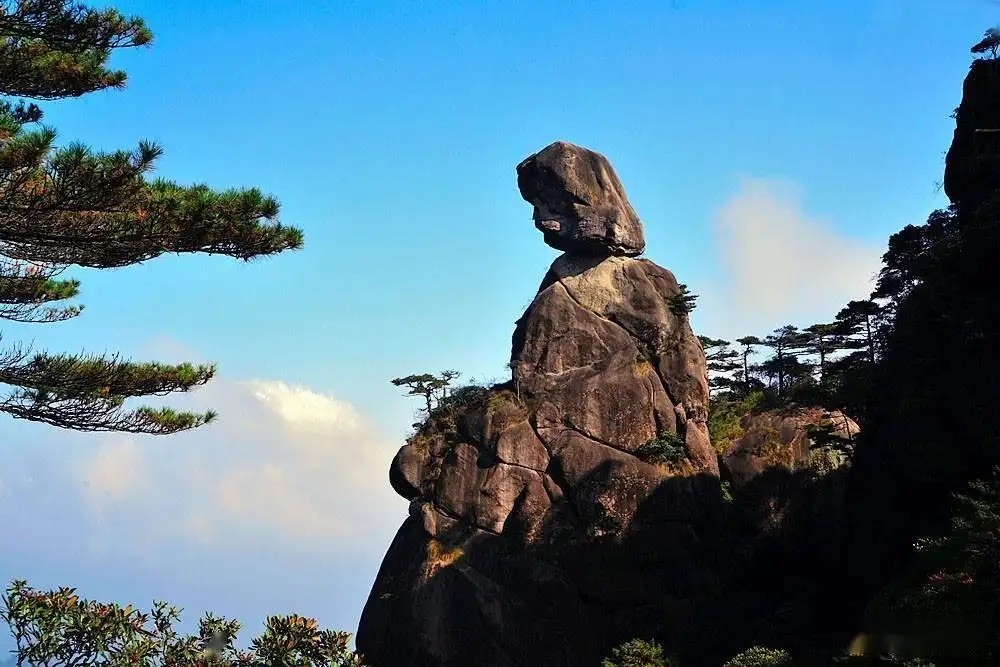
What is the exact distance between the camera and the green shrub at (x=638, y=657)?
76.6ft

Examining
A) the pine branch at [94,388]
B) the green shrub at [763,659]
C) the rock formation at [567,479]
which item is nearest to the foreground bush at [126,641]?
the pine branch at [94,388]

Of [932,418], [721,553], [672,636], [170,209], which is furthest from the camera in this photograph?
[721,553]

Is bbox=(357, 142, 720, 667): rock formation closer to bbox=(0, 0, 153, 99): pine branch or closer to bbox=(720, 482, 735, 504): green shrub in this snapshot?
bbox=(720, 482, 735, 504): green shrub

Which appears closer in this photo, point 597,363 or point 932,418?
point 932,418

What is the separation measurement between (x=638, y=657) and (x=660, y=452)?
340 inches

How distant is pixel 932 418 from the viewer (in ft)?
66.5

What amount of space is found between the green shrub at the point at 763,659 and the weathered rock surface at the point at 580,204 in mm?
17937

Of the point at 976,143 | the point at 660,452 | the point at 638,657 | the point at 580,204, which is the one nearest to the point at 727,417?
the point at 660,452

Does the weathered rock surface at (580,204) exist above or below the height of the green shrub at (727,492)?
above

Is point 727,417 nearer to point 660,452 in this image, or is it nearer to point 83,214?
point 660,452

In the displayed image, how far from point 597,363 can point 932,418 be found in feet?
45.9

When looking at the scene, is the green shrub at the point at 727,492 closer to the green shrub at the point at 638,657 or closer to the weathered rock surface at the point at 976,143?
the green shrub at the point at 638,657

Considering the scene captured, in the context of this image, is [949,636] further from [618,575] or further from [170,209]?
[618,575]

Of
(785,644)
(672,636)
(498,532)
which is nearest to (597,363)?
(498,532)
